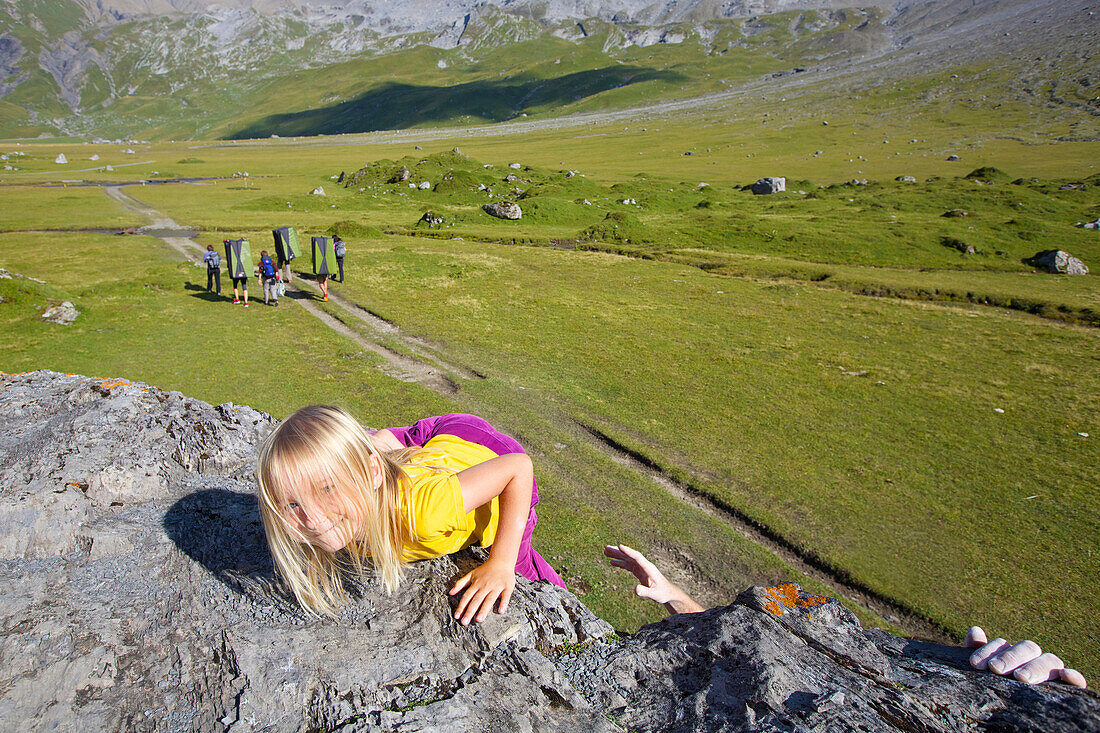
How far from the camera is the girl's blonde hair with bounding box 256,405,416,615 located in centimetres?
300

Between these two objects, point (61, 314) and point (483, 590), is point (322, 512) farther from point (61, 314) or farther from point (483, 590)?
point (61, 314)

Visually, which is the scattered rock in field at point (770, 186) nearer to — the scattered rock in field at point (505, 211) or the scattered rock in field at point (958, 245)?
the scattered rock in field at point (958, 245)

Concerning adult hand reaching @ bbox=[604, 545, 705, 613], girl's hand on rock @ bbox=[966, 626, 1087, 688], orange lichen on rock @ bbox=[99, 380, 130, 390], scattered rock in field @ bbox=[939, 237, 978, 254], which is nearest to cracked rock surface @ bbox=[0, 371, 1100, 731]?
girl's hand on rock @ bbox=[966, 626, 1087, 688]

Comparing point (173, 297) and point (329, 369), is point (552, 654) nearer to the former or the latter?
point (329, 369)

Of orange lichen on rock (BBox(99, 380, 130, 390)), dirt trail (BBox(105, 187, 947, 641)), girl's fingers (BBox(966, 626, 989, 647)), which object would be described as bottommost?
dirt trail (BBox(105, 187, 947, 641))

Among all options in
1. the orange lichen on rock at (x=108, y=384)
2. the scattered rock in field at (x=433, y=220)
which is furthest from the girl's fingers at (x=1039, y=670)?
the scattered rock in field at (x=433, y=220)

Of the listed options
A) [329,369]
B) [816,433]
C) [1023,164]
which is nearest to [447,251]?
[329,369]

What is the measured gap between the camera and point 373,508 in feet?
10.4

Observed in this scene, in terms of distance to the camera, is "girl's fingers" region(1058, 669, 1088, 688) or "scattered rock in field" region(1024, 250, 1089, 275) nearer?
"girl's fingers" region(1058, 669, 1088, 688)

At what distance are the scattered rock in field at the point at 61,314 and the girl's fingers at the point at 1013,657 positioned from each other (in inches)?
971

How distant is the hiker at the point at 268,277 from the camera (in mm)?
22359

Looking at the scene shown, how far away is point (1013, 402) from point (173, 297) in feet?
97.7

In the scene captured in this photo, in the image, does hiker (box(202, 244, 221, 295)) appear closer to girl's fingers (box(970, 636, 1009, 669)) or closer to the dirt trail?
the dirt trail

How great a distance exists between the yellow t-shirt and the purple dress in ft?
0.41
